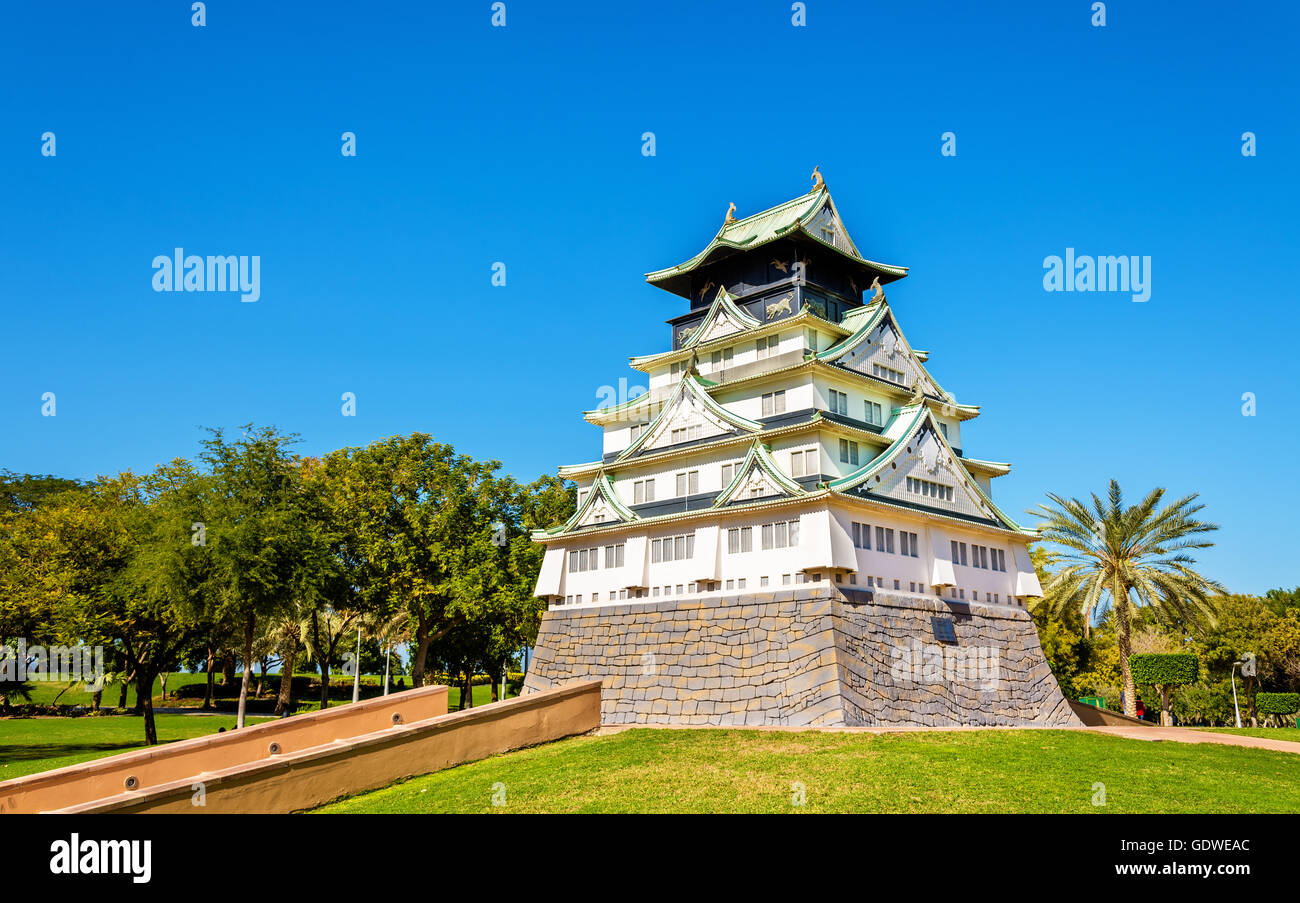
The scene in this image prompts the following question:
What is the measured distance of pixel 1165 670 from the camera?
167 ft

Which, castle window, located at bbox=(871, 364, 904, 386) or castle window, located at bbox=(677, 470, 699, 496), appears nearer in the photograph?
castle window, located at bbox=(677, 470, 699, 496)

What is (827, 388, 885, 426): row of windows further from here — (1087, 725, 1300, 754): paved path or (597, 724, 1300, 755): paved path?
(1087, 725, 1300, 754): paved path

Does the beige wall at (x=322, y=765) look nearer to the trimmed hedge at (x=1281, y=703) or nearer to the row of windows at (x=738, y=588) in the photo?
the row of windows at (x=738, y=588)

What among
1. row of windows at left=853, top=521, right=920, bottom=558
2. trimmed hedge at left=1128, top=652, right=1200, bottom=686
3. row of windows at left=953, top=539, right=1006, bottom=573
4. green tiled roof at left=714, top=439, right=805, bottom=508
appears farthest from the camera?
trimmed hedge at left=1128, top=652, right=1200, bottom=686

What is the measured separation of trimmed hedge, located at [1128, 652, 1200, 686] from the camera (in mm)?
50469

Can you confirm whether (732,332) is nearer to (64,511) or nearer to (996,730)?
(996,730)

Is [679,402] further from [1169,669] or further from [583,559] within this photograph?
[1169,669]

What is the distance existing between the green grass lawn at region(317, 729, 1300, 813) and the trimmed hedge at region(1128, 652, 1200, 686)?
79.9ft

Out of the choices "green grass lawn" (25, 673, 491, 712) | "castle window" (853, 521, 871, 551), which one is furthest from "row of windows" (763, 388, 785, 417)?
"green grass lawn" (25, 673, 491, 712)

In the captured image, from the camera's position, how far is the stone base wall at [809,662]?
1280 inches

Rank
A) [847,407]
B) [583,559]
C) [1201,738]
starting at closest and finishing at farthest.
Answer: [1201,738] → [847,407] → [583,559]

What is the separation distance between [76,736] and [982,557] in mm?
43853

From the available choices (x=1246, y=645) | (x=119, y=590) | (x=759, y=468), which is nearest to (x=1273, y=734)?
(x=759, y=468)

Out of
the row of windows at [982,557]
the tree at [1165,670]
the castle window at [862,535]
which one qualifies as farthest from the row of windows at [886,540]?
the tree at [1165,670]
